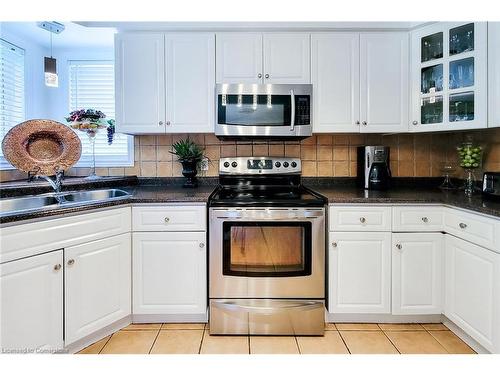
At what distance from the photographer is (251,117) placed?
2229 mm

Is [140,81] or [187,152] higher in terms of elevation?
[140,81]

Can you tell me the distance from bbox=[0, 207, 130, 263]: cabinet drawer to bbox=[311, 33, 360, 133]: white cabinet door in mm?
1537

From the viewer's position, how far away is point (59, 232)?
1.62 m

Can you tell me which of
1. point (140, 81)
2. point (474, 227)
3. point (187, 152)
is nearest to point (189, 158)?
point (187, 152)

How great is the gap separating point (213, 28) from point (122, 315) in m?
2.06

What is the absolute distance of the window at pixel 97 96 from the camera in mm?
2742

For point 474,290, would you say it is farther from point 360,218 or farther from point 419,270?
point 360,218

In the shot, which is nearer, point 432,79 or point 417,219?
point 417,219

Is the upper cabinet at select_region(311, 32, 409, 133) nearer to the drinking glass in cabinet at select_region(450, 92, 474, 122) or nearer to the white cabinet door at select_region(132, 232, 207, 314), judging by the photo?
the drinking glass in cabinet at select_region(450, 92, 474, 122)

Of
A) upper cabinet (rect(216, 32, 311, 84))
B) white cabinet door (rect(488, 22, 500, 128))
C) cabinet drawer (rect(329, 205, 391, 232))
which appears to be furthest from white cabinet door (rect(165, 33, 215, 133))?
white cabinet door (rect(488, 22, 500, 128))

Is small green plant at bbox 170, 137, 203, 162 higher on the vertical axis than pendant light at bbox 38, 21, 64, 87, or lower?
lower

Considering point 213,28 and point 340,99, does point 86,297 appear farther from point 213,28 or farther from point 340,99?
point 340,99

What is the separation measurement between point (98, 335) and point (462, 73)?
2824 millimetres

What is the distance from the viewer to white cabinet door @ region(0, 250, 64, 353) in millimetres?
1426
